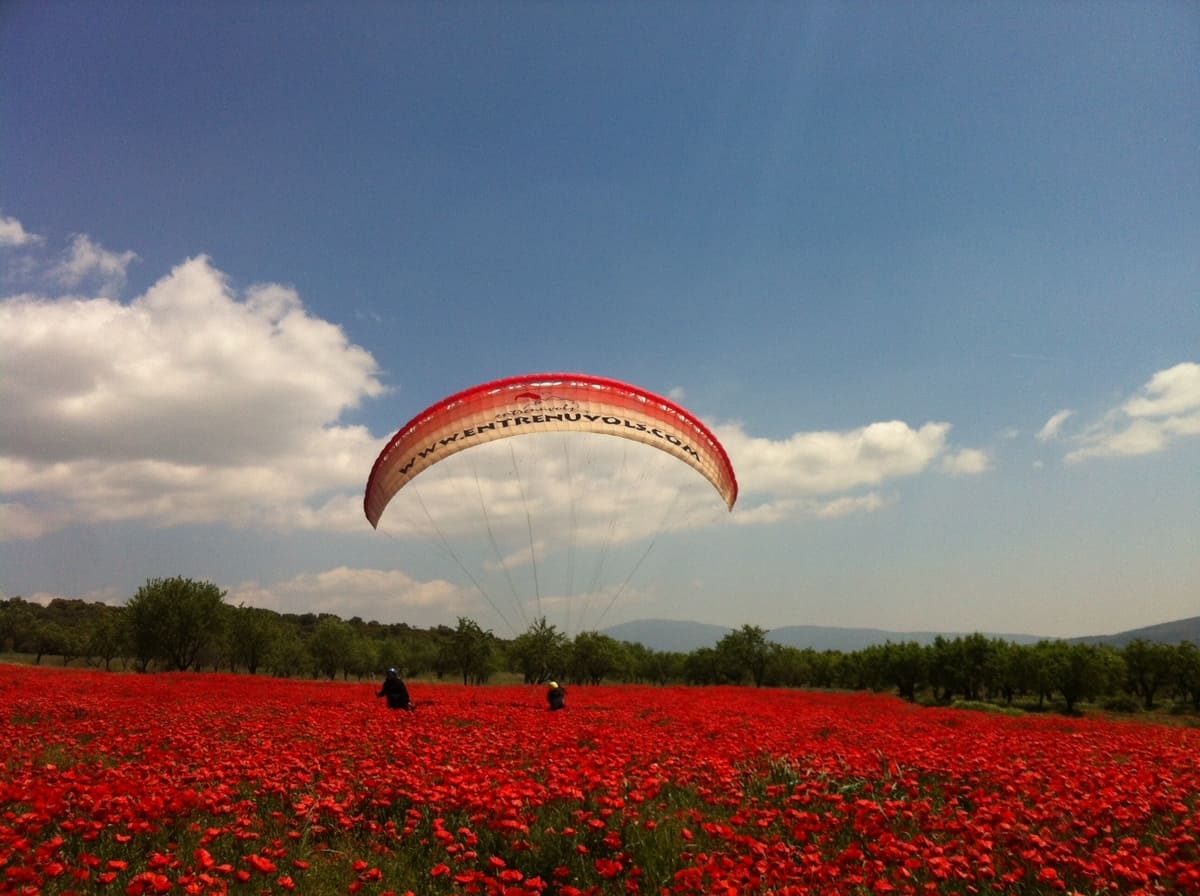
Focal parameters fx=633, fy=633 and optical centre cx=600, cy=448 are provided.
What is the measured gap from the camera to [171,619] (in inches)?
2136

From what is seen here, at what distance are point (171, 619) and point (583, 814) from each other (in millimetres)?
61876

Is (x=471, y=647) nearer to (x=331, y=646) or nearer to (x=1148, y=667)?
(x=331, y=646)

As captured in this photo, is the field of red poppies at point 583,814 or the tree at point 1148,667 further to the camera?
the tree at point 1148,667

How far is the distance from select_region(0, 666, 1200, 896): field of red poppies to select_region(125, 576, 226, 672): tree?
51509 mm

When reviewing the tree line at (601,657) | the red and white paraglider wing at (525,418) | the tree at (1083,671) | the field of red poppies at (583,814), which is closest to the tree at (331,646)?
the tree line at (601,657)

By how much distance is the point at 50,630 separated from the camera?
90.0 m

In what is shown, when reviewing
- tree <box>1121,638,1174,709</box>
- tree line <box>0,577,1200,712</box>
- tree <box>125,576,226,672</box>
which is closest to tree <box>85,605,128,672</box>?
tree line <box>0,577,1200,712</box>

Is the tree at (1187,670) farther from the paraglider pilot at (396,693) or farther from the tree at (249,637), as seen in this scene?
the tree at (249,637)

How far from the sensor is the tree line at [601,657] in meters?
55.2

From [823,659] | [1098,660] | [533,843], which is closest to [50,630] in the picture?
[823,659]

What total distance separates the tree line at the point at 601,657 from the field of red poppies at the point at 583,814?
27.0m

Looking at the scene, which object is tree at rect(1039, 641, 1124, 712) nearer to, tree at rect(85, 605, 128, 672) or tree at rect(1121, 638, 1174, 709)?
tree at rect(1121, 638, 1174, 709)

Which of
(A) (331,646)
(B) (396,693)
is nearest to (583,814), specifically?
(B) (396,693)

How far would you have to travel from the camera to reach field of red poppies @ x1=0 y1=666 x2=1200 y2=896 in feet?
15.6
